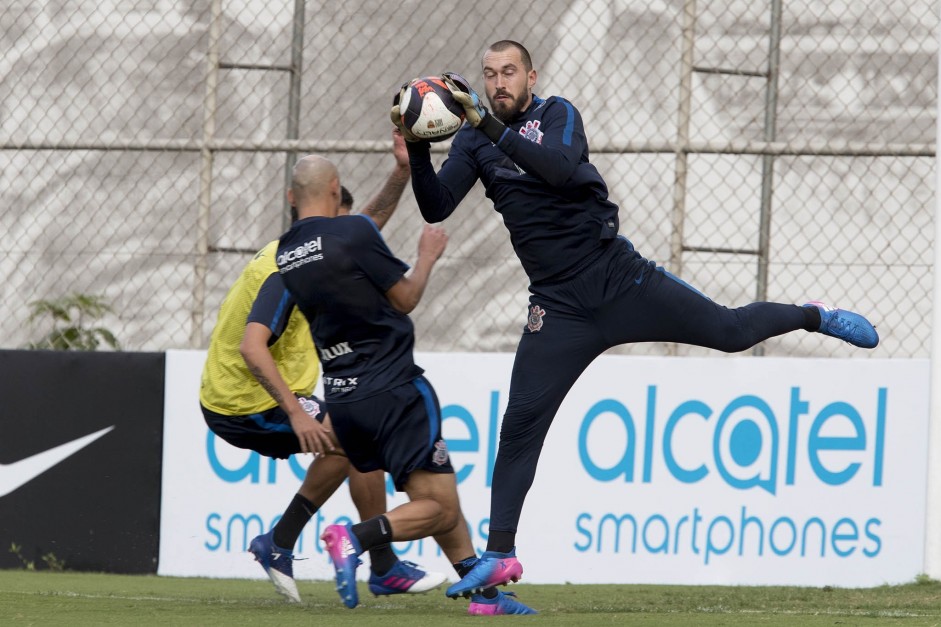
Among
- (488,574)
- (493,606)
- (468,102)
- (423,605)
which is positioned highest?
(468,102)

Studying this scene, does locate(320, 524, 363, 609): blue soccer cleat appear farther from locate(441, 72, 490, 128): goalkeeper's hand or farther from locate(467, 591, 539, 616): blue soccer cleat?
locate(441, 72, 490, 128): goalkeeper's hand

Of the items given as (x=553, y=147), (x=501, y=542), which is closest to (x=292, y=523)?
(x=501, y=542)

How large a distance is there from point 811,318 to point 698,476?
2001 mm

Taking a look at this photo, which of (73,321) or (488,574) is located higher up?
(73,321)

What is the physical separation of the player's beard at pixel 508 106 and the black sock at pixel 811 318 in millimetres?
1544

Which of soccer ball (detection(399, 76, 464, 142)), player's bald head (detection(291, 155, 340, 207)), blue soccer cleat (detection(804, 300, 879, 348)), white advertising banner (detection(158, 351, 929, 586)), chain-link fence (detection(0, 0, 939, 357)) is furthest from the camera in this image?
chain-link fence (detection(0, 0, 939, 357))

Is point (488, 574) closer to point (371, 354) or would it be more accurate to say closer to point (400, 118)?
point (371, 354)

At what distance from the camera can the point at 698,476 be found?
308 inches

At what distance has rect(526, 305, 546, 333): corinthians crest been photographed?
222 inches

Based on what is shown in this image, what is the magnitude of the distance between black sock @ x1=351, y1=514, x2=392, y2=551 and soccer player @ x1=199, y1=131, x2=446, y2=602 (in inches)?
15.2

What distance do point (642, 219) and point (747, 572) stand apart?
2534 mm

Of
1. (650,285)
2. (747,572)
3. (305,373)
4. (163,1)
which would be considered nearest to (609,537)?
(747,572)

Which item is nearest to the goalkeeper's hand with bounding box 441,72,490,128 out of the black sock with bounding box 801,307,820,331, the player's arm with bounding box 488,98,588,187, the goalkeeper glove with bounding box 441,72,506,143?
the goalkeeper glove with bounding box 441,72,506,143

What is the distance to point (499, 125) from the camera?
17.3ft
